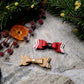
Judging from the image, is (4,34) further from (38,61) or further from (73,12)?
(73,12)

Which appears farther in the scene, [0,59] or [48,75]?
[0,59]

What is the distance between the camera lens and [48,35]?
120cm

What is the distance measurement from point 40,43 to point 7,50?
0.28 m

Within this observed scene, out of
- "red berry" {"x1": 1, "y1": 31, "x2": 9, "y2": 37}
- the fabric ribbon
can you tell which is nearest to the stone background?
the fabric ribbon

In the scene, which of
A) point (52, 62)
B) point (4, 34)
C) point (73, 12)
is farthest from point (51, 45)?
point (4, 34)

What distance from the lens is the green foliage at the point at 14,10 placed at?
A: 1147mm

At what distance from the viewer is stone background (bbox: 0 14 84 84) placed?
965 mm

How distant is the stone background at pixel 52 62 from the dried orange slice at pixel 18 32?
0.07m

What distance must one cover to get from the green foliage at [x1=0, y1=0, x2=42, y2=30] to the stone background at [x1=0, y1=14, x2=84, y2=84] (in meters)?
0.19

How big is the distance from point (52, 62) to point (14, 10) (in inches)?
21.1

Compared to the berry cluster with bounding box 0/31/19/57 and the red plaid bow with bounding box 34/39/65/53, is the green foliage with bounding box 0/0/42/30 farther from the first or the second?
the red plaid bow with bounding box 34/39/65/53

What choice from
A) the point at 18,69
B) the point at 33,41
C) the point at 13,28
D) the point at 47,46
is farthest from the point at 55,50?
the point at 13,28

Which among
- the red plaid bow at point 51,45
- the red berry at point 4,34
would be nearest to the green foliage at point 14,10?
the red berry at point 4,34

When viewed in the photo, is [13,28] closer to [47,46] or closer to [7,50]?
[7,50]
